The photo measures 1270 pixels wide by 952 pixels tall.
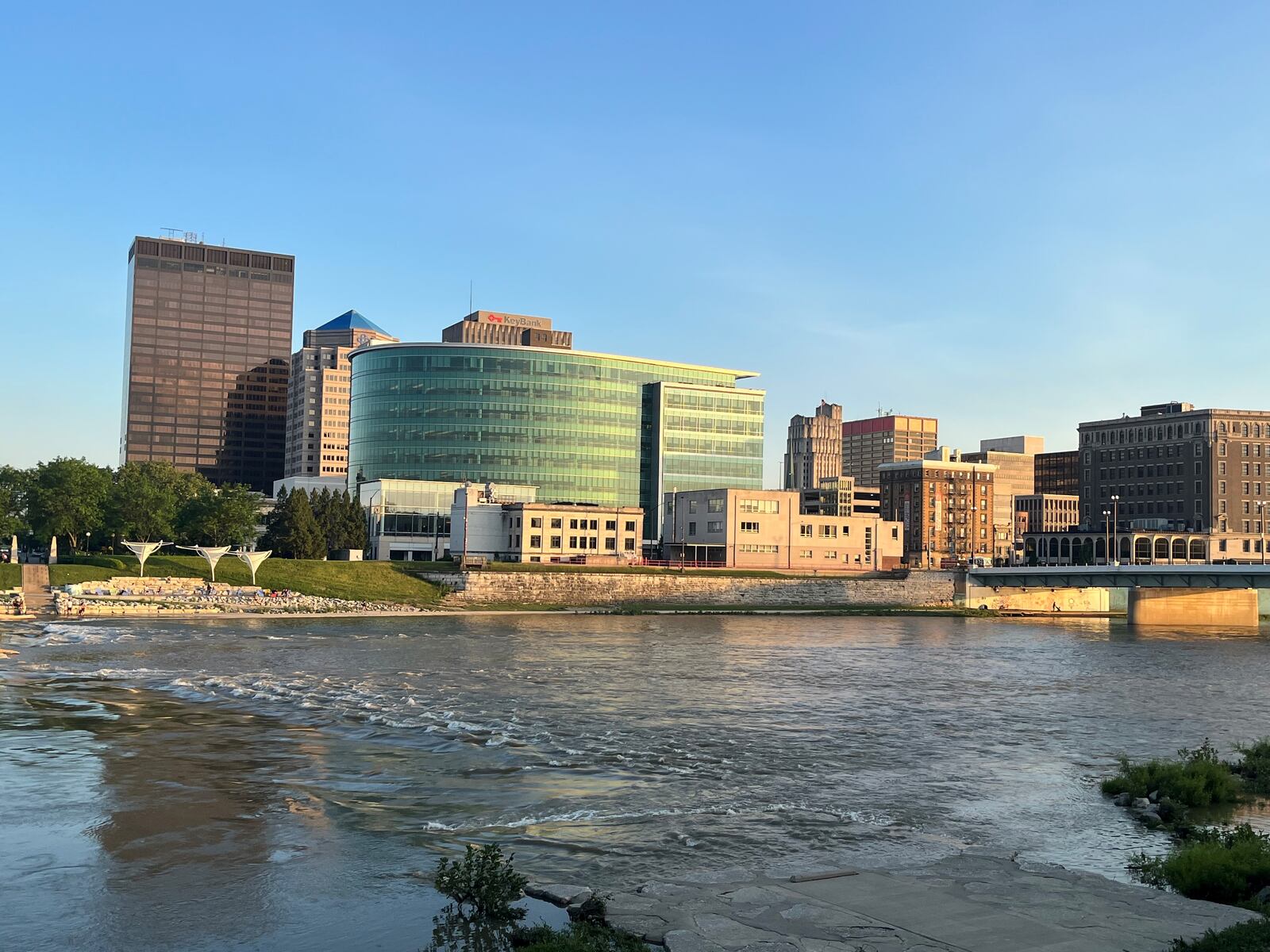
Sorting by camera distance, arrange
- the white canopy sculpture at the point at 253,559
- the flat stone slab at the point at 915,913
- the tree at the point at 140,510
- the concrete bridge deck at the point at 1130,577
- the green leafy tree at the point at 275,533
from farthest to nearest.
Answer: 1. the green leafy tree at the point at 275,533
2. the tree at the point at 140,510
3. the concrete bridge deck at the point at 1130,577
4. the white canopy sculpture at the point at 253,559
5. the flat stone slab at the point at 915,913

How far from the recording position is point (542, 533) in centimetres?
15512

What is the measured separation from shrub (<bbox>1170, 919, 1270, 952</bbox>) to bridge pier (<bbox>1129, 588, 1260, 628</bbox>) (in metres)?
144

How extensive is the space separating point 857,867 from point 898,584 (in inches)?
5735

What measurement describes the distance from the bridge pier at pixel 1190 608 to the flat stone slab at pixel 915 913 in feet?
460

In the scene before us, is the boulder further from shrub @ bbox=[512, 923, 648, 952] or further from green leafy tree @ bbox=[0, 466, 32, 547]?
green leafy tree @ bbox=[0, 466, 32, 547]

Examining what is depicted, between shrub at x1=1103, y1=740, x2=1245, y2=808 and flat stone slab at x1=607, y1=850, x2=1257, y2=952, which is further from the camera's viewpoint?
shrub at x1=1103, y1=740, x2=1245, y2=808

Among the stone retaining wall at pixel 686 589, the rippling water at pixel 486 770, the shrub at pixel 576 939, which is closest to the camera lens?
the shrub at pixel 576 939

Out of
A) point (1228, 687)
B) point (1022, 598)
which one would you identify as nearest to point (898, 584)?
point (1022, 598)

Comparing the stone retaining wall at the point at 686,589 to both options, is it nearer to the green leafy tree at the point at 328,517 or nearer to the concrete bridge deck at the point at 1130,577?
the concrete bridge deck at the point at 1130,577

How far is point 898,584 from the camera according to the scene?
6516 inches

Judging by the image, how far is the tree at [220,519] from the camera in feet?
457

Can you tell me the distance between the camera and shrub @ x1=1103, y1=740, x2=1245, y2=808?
31641 millimetres

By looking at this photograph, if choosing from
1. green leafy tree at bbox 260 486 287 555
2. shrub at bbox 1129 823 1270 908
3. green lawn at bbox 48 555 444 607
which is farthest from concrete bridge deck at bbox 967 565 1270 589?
shrub at bbox 1129 823 1270 908

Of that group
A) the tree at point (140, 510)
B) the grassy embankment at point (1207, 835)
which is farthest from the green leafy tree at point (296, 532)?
the grassy embankment at point (1207, 835)
